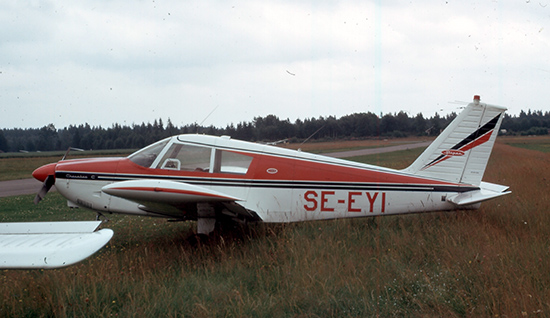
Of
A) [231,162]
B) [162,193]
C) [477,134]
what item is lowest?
[162,193]

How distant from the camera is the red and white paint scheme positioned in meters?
6.31

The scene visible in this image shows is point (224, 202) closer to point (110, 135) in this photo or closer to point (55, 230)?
point (55, 230)

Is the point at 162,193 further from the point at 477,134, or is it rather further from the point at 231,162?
the point at 477,134

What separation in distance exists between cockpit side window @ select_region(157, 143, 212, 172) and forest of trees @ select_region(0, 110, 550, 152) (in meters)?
0.55

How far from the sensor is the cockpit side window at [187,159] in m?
6.35

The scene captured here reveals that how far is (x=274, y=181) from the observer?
20.7 feet

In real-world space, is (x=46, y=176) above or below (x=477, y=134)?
below

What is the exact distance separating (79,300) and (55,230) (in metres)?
0.75

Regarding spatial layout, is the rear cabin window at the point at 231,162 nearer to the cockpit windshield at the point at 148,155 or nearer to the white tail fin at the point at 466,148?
the cockpit windshield at the point at 148,155


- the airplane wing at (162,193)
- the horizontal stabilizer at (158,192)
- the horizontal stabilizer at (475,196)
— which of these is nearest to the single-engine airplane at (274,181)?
the horizontal stabilizer at (475,196)

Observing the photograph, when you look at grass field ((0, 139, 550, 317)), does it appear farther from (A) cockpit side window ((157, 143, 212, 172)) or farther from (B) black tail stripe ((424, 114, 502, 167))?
(A) cockpit side window ((157, 143, 212, 172))

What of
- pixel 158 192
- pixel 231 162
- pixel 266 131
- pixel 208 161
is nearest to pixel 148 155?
pixel 208 161

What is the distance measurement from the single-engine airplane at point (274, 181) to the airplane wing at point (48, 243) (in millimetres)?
2092

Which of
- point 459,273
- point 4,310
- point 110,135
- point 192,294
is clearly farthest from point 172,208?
point 110,135
